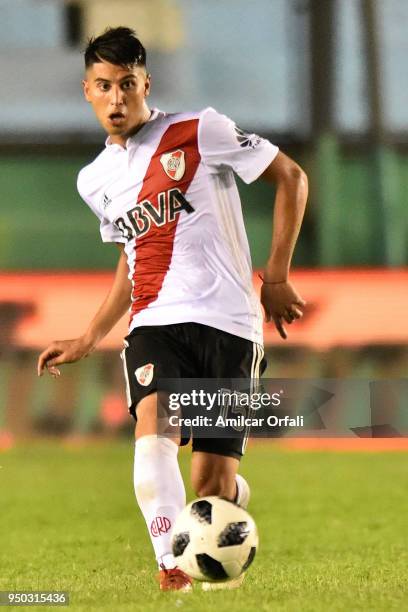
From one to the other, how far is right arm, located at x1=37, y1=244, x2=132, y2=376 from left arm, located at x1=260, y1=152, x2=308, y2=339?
655 millimetres

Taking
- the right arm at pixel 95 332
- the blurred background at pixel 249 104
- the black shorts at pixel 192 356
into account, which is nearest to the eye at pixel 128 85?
the right arm at pixel 95 332

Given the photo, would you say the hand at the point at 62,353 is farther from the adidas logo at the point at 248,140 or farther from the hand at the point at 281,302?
the adidas logo at the point at 248,140

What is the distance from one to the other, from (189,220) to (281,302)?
47cm

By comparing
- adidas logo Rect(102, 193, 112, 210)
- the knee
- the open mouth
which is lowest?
the knee

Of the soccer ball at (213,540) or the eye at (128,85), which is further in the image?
the eye at (128,85)

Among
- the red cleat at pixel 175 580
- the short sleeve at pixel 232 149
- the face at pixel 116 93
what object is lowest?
the red cleat at pixel 175 580

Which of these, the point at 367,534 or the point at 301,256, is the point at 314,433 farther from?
the point at 301,256

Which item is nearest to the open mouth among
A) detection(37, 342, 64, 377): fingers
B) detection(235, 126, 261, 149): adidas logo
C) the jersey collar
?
the jersey collar

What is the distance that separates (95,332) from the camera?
4949mm

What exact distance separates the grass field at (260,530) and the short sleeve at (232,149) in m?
1.42

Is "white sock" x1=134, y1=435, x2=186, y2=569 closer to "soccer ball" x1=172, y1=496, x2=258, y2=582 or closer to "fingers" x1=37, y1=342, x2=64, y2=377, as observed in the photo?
"soccer ball" x1=172, y1=496, x2=258, y2=582

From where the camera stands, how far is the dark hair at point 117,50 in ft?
15.2

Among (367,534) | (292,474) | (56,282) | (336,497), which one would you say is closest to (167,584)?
(367,534)

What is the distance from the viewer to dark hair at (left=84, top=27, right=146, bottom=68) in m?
4.63
